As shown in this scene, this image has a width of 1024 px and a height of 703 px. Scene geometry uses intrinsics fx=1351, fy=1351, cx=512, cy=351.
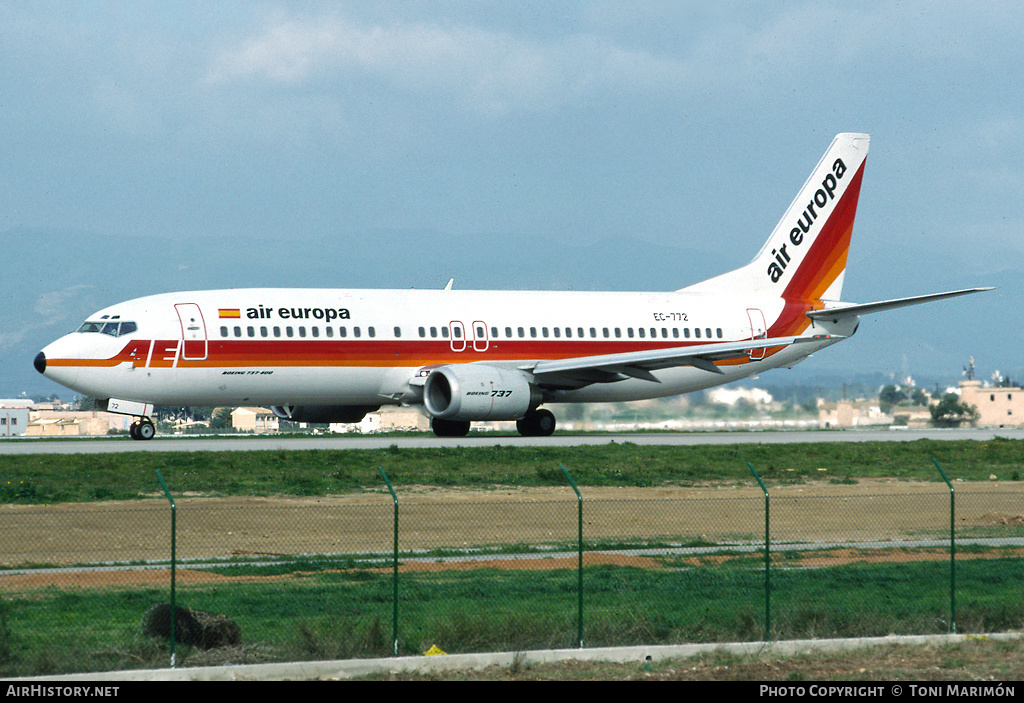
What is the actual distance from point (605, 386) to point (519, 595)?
2885cm

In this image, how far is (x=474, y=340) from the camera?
143ft

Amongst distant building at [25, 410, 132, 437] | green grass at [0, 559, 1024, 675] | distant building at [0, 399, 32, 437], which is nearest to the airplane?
green grass at [0, 559, 1024, 675]

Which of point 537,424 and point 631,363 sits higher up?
point 631,363

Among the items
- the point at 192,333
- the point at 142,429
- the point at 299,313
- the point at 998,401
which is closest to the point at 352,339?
the point at 299,313

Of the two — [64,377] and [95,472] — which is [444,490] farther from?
[64,377]

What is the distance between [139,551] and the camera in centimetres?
2197

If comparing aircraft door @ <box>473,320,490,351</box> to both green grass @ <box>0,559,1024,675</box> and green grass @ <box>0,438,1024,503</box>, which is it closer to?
green grass @ <box>0,438,1024,503</box>

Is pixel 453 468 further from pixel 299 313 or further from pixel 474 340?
pixel 474 340

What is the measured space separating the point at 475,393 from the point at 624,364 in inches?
208

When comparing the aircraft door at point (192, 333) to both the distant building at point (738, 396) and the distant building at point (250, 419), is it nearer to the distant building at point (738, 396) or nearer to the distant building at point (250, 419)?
the distant building at point (738, 396)

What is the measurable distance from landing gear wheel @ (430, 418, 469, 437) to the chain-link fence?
1300 cm

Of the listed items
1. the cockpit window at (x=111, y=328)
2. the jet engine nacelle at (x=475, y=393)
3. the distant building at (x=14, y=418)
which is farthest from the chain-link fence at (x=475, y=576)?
the distant building at (x=14, y=418)

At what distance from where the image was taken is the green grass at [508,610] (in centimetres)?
1484

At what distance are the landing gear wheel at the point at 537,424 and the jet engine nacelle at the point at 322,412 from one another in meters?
5.06
